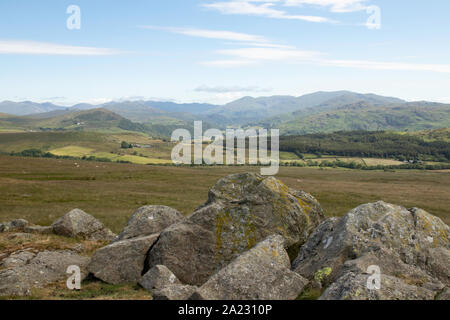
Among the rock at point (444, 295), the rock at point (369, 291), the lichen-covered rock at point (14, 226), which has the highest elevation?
the rock at point (369, 291)

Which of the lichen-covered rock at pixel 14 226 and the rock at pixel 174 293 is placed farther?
the lichen-covered rock at pixel 14 226

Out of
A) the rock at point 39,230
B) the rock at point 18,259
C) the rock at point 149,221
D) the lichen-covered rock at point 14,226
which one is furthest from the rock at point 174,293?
the lichen-covered rock at point 14,226

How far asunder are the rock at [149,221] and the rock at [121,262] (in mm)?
2364

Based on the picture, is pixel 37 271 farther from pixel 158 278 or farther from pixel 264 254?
pixel 264 254

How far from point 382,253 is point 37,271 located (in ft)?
56.5

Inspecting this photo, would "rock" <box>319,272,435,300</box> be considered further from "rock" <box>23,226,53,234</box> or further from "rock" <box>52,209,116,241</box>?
"rock" <box>23,226,53,234</box>

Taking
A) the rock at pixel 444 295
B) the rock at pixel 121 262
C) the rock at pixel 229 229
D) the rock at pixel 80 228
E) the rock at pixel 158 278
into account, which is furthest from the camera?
the rock at pixel 80 228

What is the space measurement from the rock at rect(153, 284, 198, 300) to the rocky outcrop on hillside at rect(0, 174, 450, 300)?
4cm

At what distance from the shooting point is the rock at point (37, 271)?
1562 cm

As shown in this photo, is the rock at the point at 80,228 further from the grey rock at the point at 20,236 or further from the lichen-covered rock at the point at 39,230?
the grey rock at the point at 20,236

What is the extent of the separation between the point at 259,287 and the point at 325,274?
319 cm

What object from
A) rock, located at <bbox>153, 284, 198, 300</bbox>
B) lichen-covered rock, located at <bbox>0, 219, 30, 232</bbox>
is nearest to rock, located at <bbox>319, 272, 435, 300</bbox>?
rock, located at <bbox>153, 284, 198, 300</bbox>

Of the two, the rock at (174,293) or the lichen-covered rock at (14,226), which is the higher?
the rock at (174,293)

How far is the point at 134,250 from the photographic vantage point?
1892 centimetres
